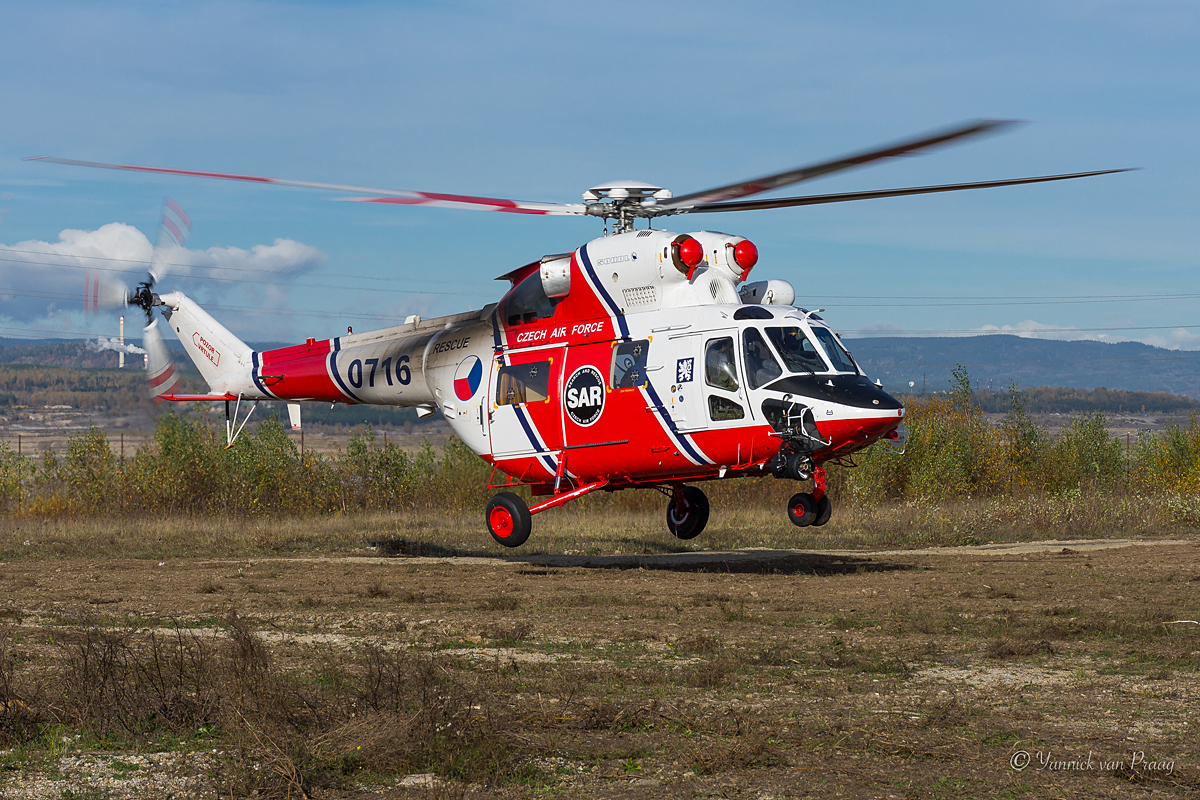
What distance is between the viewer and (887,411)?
14.6 meters

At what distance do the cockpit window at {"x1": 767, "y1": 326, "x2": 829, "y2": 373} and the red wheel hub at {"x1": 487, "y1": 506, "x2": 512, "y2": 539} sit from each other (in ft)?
16.9

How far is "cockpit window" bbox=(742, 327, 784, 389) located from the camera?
1519cm

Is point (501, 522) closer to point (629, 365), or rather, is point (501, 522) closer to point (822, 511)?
point (629, 365)

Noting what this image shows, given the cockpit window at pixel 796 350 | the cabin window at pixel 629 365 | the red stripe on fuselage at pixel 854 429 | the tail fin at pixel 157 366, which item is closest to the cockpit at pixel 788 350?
the cockpit window at pixel 796 350

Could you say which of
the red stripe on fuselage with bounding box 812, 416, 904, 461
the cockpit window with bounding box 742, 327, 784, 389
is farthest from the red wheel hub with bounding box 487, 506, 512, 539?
the red stripe on fuselage with bounding box 812, 416, 904, 461

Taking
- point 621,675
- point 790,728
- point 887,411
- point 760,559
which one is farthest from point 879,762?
point 760,559

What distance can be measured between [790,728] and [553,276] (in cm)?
1042

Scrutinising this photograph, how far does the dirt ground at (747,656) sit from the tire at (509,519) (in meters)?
0.68

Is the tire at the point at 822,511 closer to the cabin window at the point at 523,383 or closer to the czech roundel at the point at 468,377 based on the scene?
the cabin window at the point at 523,383

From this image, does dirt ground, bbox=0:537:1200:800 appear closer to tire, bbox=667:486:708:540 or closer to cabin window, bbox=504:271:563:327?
tire, bbox=667:486:708:540

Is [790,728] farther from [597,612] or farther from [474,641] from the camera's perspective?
[597,612]

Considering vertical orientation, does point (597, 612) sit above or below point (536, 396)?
below

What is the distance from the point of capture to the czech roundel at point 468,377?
726 inches

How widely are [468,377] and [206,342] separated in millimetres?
6453
